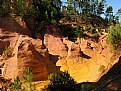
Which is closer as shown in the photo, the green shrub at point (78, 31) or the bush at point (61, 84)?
the bush at point (61, 84)

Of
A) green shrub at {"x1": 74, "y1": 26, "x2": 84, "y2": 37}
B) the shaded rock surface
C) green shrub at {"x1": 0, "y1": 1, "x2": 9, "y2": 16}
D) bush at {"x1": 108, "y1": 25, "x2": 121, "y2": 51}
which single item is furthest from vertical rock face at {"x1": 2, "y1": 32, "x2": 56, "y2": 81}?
green shrub at {"x1": 74, "y1": 26, "x2": 84, "y2": 37}

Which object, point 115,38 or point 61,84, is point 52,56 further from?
point 61,84

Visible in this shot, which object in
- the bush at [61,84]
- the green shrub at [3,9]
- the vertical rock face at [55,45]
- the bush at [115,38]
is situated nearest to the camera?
the bush at [61,84]

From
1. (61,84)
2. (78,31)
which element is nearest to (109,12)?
(78,31)

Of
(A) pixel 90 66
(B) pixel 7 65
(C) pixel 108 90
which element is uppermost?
(C) pixel 108 90

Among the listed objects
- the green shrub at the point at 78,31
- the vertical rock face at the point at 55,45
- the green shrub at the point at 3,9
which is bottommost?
the vertical rock face at the point at 55,45

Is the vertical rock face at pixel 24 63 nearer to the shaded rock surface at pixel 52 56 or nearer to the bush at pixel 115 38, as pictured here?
the shaded rock surface at pixel 52 56

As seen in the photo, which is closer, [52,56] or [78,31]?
[52,56]

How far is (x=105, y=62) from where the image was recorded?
41625mm

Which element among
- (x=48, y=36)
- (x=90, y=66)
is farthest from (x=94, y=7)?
(x=90, y=66)

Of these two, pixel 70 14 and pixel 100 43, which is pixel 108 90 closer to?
pixel 100 43

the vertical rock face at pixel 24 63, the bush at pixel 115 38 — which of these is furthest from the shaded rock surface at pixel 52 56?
the bush at pixel 115 38

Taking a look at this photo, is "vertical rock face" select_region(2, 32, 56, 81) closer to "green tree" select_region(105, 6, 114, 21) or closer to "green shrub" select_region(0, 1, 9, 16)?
"green shrub" select_region(0, 1, 9, 16)

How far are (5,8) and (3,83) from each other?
18819 millimetres
